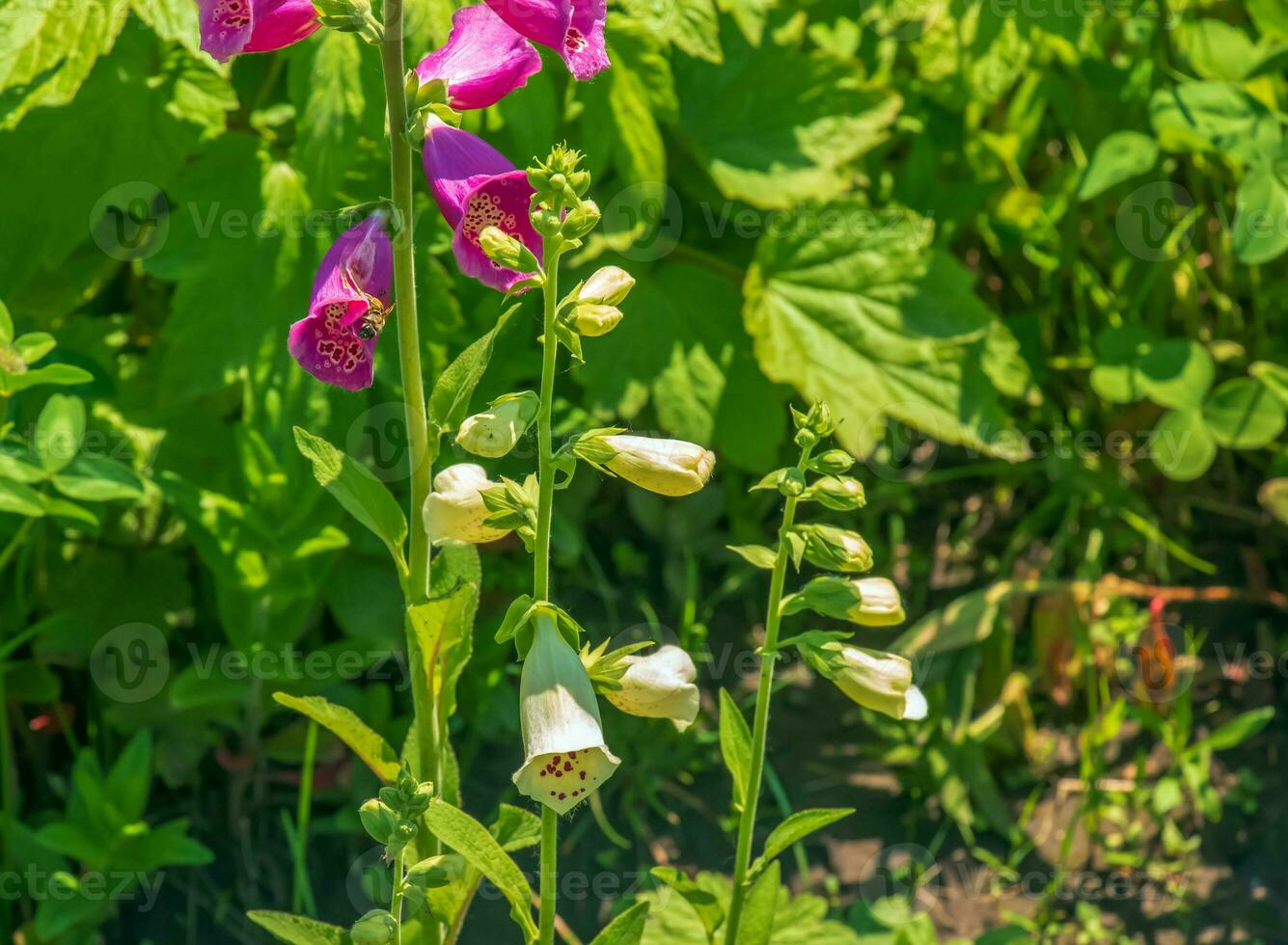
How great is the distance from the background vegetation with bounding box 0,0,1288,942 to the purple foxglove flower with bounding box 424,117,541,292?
→ 636mm

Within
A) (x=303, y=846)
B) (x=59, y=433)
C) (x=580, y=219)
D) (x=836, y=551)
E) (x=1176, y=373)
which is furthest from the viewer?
(x=1176, y=373)

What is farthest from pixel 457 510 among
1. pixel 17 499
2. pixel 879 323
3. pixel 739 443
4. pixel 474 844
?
pixel 879 323

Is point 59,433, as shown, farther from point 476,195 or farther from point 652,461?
point 652,461

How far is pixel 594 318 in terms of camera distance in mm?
1293

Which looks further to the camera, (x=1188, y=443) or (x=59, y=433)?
(x=1188, y=443)

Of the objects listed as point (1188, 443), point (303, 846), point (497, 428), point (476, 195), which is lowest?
point (303, 846)

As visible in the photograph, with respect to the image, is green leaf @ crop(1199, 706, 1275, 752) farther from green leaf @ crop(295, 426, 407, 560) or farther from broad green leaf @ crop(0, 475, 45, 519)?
broad green leaf @ crop(0, 475, 45, 519)

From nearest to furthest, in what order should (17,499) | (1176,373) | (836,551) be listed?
(836,551) → (17,499) → (1176,373)

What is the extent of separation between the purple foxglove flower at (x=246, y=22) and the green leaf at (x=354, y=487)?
1.22 feet

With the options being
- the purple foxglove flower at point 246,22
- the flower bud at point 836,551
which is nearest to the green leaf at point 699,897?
the flower bud at point 836,551

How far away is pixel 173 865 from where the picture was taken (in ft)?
7.97

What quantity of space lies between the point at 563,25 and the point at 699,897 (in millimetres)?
996

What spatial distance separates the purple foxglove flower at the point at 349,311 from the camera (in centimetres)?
134

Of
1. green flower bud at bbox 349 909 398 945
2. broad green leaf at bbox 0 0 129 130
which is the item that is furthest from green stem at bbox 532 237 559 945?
broad green leaf at bbox 0 0 129 130
